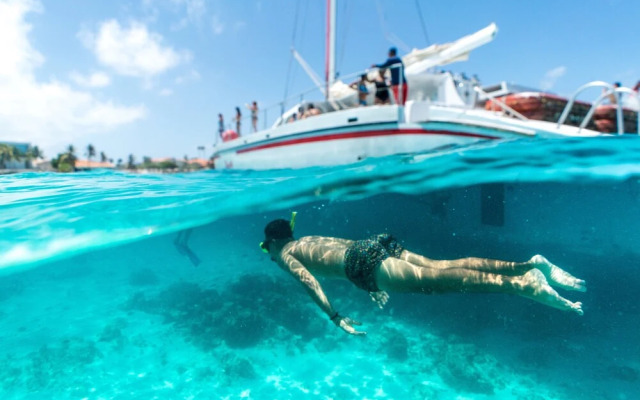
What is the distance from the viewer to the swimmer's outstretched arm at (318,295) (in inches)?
141

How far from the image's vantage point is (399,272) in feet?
13.3

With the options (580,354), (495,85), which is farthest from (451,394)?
(495,85)

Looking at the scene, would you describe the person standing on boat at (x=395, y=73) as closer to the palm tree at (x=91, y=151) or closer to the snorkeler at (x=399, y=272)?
the snorkeler at (x=399, y=272)

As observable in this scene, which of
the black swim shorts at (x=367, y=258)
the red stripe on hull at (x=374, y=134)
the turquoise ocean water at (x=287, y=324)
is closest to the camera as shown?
the black swim shorts at (x=367, y=258)

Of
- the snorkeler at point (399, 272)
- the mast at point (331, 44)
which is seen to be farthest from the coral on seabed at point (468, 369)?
the mast at point (331, 44)

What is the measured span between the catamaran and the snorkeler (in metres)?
4.57

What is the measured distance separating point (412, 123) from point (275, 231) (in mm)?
5344

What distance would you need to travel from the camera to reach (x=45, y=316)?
939cm

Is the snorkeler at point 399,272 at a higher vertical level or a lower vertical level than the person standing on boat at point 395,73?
lower

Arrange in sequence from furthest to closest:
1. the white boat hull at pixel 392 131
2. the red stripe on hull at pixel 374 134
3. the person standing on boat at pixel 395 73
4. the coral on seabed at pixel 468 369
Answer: the person standing on boat at pixel 395 73 → the red stripe on hull at pixel 374 134 → the white boat hull at pixel 392 131 → the coral on seabed at pixel 468 369

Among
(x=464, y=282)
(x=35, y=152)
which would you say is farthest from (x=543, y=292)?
(x=35, y=152)

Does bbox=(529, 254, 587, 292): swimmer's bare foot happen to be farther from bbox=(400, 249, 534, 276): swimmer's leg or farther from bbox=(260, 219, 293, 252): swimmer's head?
bbox=(260, 219, 293, 252): swimmer's head

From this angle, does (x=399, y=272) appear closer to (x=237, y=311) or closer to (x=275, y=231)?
(x=275, y=231)

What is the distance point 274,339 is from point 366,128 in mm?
6181
